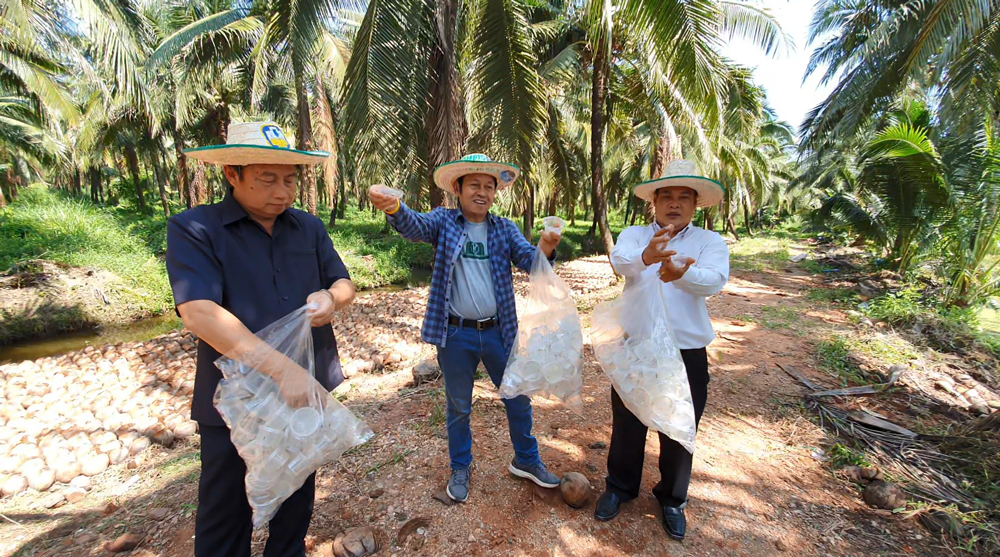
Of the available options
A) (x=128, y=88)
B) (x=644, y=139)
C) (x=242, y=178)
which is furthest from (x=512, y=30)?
(x=644, y=139)

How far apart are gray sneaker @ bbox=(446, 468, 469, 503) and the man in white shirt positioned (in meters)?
0.74

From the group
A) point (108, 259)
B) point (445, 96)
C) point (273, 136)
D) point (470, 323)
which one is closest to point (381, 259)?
point (108, 259)

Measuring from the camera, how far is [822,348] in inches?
200

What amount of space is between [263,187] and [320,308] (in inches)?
19.8

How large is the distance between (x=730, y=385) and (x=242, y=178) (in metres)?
4.36

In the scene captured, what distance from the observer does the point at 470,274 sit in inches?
87.7

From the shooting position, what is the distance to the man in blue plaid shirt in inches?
86.4

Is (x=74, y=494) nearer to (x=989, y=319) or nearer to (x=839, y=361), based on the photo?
(x=839, y=361)

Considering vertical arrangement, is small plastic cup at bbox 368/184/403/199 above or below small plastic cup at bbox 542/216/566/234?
above

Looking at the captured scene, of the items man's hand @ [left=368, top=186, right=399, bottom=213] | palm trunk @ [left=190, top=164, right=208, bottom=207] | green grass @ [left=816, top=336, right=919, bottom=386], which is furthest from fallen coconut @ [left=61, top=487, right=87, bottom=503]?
palm trunk @ [left=190, top=164, right=208, bottom=207]

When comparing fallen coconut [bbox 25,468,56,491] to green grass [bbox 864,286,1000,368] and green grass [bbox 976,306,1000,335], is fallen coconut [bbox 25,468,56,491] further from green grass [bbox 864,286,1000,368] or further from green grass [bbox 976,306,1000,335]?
green grass [bbox 976,306,1000,335]

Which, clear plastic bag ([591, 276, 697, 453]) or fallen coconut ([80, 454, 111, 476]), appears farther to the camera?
fallen coconut ([80, 454, 111, 476])

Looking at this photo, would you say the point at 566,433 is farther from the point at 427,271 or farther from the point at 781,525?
the point at 427,271

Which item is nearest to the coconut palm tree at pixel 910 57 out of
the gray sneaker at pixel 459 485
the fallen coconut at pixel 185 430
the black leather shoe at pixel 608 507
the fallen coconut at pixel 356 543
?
the black leather shoe at pixel 608 507
